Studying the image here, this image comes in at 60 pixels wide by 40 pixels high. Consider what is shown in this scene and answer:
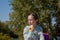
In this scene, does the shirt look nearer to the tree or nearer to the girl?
the girl

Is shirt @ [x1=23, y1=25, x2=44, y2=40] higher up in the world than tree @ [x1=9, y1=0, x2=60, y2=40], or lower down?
lower down

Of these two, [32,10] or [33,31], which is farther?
[32,10]

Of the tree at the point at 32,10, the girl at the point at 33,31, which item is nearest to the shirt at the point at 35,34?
the girl at the point at 33,31

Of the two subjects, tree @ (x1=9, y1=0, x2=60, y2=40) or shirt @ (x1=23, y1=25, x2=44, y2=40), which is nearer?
shirt @ (x1=23, y1=25, x2=44, y2=40)

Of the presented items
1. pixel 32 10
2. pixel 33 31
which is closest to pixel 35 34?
pixel 33 31

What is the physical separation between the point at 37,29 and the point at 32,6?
60.6 feet

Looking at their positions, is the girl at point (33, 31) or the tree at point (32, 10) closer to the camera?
the girl at point (33, 31)

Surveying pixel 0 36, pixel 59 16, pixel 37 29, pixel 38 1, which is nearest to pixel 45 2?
pixel 38 1

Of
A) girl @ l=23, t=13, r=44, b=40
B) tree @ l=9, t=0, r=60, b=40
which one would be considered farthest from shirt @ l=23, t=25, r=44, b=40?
tree @ l=9, t=0, r=60, b=40

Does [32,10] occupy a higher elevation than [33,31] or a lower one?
higher

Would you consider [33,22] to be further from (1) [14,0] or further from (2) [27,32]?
(1) [14,0]

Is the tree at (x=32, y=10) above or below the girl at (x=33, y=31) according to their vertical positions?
above

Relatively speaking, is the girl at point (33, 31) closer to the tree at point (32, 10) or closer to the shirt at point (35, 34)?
the shirt at point (35, 34)

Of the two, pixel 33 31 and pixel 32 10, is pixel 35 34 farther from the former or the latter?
pixel 32 10
